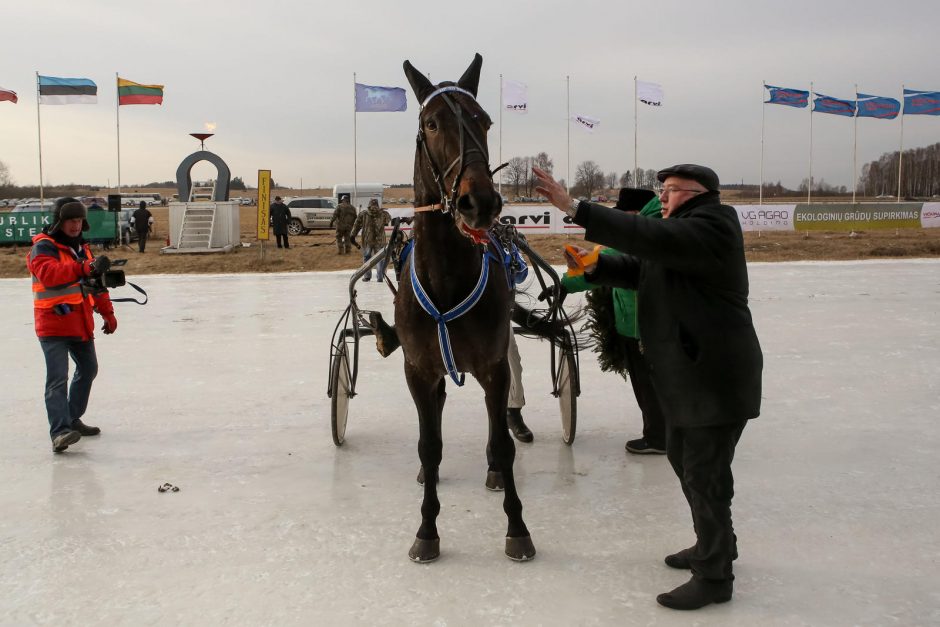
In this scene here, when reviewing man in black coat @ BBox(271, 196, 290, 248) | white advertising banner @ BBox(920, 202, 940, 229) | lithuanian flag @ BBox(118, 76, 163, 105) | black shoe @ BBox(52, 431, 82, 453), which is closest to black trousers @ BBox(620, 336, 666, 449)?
black shoe @ BBox(52, 431, 82, 453)

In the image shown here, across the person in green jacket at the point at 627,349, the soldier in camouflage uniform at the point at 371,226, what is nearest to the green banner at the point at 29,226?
the soldier in camouflage uniform at the point at 371,226

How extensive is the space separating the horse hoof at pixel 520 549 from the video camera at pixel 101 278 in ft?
11.5

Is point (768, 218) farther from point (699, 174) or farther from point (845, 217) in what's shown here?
point (699, 174)

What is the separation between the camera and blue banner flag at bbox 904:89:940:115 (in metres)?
35.9

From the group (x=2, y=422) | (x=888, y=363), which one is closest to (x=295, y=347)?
(x=2, y=422)

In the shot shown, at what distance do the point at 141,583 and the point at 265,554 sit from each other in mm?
602

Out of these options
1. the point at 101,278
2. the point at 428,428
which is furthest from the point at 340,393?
the point at 101,278

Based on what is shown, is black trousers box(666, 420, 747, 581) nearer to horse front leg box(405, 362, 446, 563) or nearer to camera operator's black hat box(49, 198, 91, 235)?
horse front leg box(405, 362, 446, 563)

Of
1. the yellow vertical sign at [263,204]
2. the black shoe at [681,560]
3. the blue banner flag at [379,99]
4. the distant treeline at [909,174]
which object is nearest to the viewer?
the black shoe at [681,560]

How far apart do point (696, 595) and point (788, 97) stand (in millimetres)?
35575

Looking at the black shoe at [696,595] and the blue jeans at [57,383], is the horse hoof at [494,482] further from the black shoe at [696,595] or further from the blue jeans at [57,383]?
the blue jeans at [57,383]

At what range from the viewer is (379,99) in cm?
2708

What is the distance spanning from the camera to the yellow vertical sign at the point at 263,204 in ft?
71.7

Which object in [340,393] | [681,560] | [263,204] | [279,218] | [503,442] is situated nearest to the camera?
[681,560]
